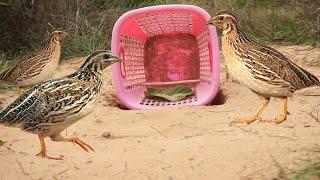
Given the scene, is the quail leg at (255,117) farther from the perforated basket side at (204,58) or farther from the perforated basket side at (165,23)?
the perforated basket side at (165,23)

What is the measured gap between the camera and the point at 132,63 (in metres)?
8.94

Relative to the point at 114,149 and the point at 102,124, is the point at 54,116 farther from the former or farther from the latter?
the point at 102,124

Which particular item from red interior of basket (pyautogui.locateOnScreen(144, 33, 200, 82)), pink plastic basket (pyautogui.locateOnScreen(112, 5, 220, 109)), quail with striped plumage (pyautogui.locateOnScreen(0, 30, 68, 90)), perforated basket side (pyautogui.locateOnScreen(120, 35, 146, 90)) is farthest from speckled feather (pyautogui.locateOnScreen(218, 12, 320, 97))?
quail with striped plumage (pyautogui.locateOnScreen(0, 30, 68, 90))

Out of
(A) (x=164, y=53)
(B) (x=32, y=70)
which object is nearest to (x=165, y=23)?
(A) (x=164, y=53)

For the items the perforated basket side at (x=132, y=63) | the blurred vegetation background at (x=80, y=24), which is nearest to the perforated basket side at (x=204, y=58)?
the perforated basket side at (x=132, y=63)

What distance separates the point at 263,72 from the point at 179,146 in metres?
1.30

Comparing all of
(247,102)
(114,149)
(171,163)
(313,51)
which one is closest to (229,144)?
(171,163)

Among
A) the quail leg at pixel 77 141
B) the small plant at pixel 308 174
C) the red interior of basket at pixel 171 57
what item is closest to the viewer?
the small plant at pixel 308 174

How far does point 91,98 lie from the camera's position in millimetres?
5918

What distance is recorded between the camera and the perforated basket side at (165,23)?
28.0ft

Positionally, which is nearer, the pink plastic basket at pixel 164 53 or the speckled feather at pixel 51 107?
the speckled feather at pixel 51 107

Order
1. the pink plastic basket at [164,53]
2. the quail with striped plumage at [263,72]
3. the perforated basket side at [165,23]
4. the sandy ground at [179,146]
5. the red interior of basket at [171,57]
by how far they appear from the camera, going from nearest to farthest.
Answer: the sandy ground at [179,146]
the quail with striped plumage at [263,72]
the pink plastic basket at [164,53]
the perforated basket side at [165,23]
the red interior of basket at [171,57]

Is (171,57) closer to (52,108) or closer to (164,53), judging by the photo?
(164,53)

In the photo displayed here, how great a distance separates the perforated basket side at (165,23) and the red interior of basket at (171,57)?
0.34 ft
